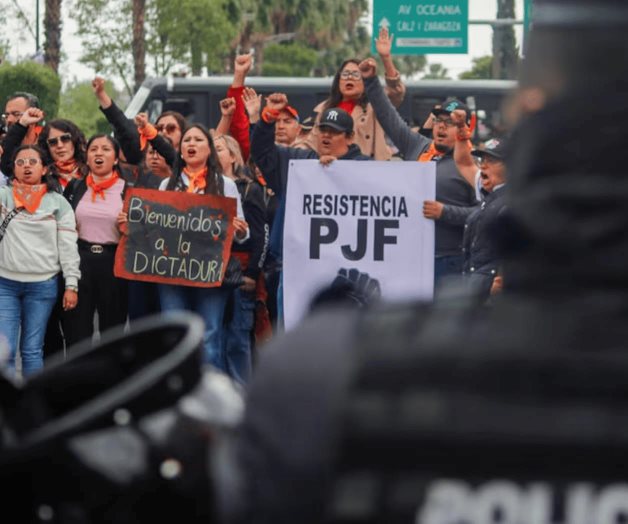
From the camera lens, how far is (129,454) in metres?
1.76

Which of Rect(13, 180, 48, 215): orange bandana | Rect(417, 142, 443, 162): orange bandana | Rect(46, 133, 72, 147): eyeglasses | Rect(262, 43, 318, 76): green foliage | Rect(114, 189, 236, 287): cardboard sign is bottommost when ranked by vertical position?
Rect(114, 189, 236, 287): cardboard sign

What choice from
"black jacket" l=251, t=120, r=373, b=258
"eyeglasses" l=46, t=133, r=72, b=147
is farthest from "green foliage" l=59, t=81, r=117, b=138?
"black jacket" l=251, t=120, r=373, b=258

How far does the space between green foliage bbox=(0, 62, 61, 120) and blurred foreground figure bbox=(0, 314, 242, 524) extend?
24.9 meters

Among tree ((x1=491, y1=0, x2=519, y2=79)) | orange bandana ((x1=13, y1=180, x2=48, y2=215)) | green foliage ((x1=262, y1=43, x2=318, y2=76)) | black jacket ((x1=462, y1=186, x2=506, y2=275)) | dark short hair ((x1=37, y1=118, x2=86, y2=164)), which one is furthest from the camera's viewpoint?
green foliage ((x1=262, y1=43, x2=318, y2=76))

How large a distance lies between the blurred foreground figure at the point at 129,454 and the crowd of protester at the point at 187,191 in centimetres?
700

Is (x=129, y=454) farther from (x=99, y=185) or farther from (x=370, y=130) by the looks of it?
(x=370, y=130)

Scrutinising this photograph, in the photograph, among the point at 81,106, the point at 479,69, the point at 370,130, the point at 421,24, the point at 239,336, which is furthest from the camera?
the point at 479,69

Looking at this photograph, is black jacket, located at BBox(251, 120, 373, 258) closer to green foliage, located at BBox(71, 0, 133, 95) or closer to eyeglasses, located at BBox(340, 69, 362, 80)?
eyeglasses, located at BBox(340, 69, 362, 80)

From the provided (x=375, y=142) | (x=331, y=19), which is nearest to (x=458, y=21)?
(x=375, y=142)

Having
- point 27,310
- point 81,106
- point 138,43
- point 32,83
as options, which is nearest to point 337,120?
point 27,310

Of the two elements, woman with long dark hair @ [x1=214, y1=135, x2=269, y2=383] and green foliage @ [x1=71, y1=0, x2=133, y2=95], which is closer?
woman with long dark hair @ [x1=214, y1=135, x2=269, y2=383]

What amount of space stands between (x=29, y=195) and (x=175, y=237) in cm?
93

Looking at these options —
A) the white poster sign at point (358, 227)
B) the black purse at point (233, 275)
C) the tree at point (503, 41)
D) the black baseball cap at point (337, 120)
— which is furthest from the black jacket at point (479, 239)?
the tree at point (503, 41)

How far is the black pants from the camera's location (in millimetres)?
9438
